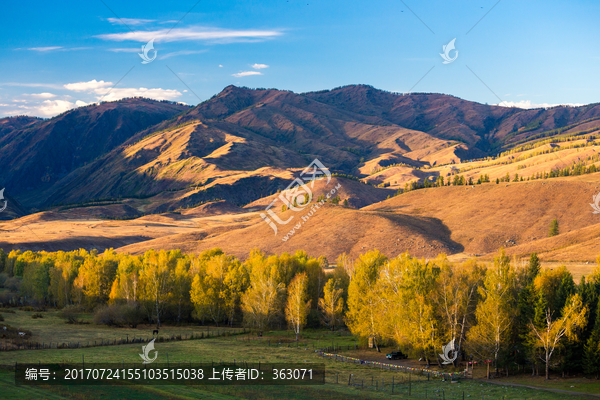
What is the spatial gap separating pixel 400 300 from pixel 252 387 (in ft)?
78.0

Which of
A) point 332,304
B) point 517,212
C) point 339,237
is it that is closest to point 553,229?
point 517,212

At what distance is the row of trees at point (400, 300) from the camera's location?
163 ft

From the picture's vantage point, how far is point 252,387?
134 feet

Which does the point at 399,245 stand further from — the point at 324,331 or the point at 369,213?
the point at 324,331

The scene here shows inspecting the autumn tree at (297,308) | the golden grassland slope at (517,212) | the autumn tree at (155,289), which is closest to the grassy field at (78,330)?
the autumn tree at (155,289)

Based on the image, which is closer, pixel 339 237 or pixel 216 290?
pixel 216 290

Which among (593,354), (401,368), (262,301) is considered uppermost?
(262,301)

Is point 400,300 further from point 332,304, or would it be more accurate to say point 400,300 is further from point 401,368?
point 332,304

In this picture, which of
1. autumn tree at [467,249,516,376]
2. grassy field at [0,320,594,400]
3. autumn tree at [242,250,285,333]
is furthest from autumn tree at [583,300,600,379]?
Answer: autumn tree at [242,250,285,333]

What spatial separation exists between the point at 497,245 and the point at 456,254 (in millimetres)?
15618

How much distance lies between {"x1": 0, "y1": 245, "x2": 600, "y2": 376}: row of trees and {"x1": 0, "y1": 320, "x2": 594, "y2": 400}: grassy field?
4917 mm

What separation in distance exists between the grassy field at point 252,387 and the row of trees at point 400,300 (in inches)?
194

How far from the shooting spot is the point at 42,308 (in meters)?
97.0

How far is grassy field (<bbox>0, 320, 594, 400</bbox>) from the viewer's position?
36.2m
